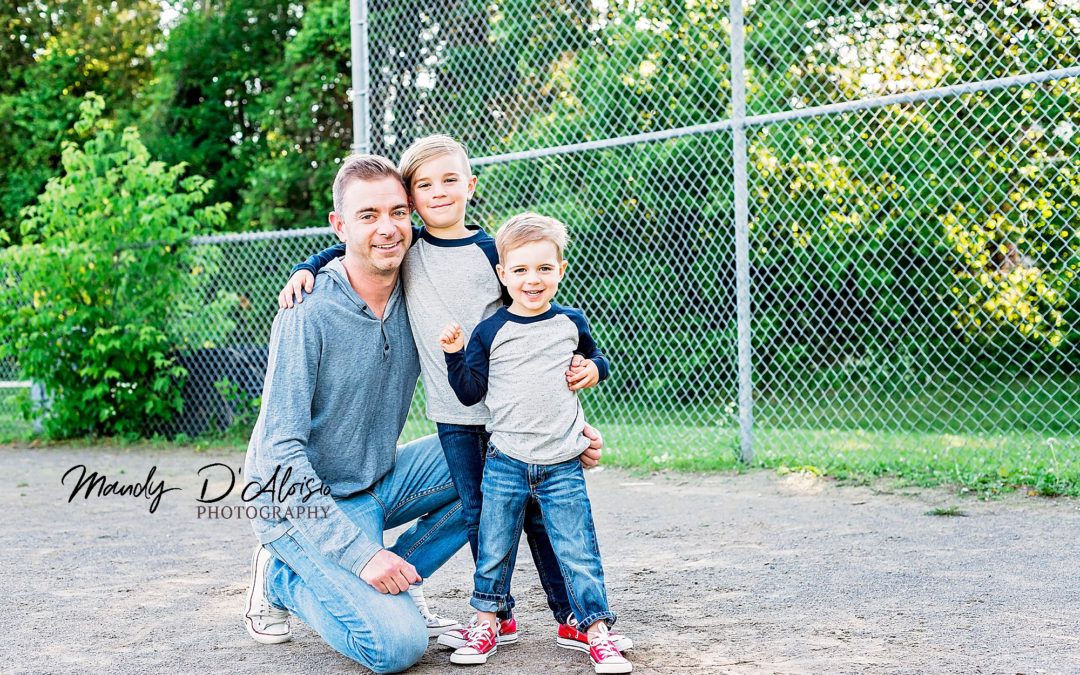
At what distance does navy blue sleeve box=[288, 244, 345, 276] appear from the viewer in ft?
11.1

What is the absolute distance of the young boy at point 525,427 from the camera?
300cm

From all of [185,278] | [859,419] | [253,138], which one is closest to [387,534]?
[185,278]

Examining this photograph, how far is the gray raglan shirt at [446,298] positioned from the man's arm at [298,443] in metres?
0.34

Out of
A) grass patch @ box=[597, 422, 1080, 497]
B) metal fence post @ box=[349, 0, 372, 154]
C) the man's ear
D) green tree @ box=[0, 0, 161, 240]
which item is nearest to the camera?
the man's ear

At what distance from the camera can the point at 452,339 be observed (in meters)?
3.02

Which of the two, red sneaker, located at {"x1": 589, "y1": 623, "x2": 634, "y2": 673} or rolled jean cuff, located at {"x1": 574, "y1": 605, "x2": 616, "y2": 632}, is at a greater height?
rolled jean cuff, located at {"x1": 574, "y1": 605, "x2": 616, "y2": 632}

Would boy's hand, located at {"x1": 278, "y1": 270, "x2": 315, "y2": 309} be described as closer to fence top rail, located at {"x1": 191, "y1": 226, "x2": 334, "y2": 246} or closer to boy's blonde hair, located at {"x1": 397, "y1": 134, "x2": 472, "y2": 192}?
boy's blonde hair, located at {"x1": 397, "y1": 134, "x2": 472, "y2": 192}

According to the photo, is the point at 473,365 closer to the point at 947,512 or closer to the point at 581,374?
the point at 581,374

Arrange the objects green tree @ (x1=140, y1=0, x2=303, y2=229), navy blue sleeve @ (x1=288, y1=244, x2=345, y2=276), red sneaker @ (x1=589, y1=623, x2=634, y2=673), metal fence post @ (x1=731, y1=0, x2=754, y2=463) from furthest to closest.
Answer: green tree @ (x1=140, y1=0, x2=303, y2=229)
metal fence post @ (x1=731, y1=0, x2=754, y2=463)
navy blue sleeve @ (x1=288, y1=244, x2=345, y2=276)
red sneaker @ (x1=589, y1=623, x2=634, y2=673)

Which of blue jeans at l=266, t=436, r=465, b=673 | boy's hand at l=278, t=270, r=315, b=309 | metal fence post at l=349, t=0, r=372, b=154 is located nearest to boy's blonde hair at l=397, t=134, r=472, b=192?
boy's hand at l=278, t=270, r=315, b=309

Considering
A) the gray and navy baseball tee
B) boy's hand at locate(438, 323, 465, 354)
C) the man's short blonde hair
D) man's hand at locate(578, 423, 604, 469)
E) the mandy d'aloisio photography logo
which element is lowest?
the mandy d'aloisio photography logo

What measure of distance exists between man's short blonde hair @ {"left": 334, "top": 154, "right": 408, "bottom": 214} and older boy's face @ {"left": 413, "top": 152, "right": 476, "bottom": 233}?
0.26 ft

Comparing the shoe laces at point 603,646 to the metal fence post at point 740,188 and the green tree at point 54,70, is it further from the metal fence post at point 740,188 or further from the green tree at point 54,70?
the green tree at point 54,70

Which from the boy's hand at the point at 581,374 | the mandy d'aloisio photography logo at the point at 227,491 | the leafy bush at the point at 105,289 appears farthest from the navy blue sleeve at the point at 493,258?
the leafy bush at the point at 105,289
